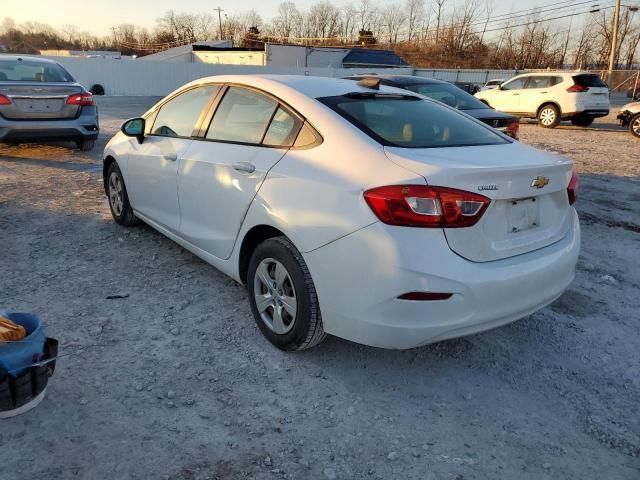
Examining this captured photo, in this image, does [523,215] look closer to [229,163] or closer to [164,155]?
[229,163]

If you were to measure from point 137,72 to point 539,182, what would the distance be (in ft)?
104

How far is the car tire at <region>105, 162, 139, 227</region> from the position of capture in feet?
16.0

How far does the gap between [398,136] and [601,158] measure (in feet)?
30.3

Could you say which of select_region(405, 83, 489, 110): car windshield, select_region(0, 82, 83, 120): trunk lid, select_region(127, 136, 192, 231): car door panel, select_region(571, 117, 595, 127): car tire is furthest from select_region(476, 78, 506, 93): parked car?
select_region(127, 136, 192, 231): car door panel

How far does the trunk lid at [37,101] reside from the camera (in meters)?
7.68

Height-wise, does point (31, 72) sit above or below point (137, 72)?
above

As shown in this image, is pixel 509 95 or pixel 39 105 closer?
pixel 39 105

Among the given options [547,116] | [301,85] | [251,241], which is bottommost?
[547,116]

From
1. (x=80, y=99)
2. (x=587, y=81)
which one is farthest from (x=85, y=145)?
(x=587, y=81)

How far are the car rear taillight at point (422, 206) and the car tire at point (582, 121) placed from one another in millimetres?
15954

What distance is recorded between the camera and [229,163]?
3248mm

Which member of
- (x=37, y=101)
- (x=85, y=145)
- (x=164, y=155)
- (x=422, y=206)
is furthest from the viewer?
(x=85, y=145)

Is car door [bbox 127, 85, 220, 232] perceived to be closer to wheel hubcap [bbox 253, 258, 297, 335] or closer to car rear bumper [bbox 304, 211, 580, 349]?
wheel hubcap [bbox 253, 258, 297, 335]

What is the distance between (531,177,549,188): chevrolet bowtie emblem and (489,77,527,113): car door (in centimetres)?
1582
